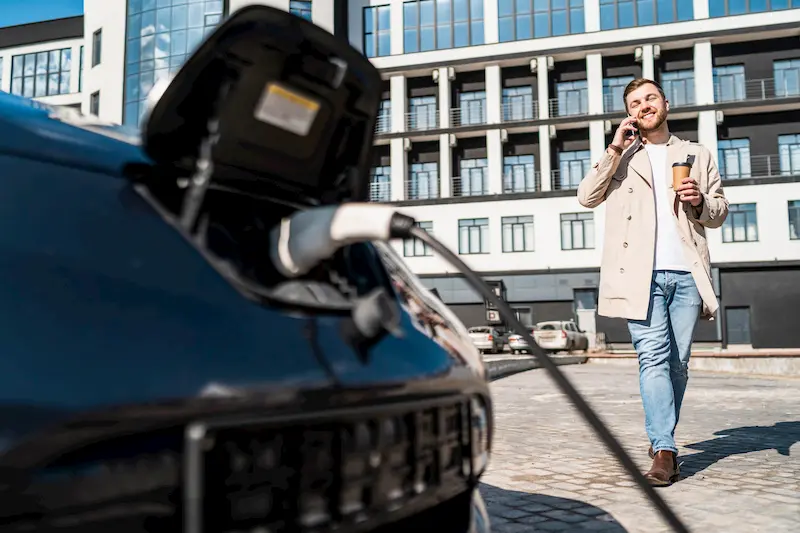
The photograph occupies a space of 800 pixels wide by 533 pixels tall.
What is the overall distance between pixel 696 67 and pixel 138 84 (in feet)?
92.1

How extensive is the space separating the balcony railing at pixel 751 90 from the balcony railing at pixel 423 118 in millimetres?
14000

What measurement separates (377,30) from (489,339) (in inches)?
745

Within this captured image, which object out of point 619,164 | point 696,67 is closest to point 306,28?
point 619,164

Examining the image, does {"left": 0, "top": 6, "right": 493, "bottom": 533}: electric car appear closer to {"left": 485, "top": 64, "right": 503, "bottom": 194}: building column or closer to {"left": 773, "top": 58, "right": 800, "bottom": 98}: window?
{"left": 485, "top": 64, "right": 503, "bottom": 194}: building column

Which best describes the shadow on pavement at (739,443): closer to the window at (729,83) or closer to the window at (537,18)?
the window at (729,83)

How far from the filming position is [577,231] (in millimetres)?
35750

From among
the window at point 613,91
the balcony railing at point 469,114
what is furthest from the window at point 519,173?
the window at point 613,91

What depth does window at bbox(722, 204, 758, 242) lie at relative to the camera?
33.8 metres

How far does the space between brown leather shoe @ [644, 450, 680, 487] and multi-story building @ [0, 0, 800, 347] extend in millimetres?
29702

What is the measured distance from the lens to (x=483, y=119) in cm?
3781

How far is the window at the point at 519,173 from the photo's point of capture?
37000 mm

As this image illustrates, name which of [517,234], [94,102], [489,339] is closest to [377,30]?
[517,234]

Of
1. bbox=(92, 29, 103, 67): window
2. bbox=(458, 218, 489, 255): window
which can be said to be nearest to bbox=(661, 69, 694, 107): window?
bbox=(458, 218, 489, 255): window

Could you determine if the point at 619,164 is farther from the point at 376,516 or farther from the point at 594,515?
the point at 376,516
